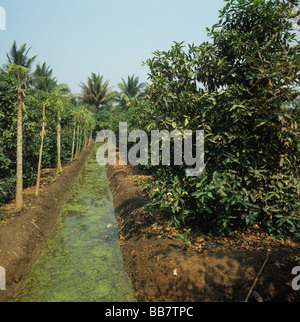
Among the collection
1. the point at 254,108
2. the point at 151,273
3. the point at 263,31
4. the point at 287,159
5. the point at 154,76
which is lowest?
the point at 151,273

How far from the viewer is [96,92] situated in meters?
51.9

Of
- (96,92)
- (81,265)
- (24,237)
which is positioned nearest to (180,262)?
(81,265)

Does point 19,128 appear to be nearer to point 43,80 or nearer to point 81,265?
point 81,265

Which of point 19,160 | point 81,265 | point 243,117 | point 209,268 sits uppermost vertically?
point 243,117

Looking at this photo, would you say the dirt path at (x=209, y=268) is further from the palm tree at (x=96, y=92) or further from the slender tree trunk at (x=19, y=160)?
the palm tree at (x=96, y=92)

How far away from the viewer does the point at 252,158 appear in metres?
5.16

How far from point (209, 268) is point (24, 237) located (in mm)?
5020

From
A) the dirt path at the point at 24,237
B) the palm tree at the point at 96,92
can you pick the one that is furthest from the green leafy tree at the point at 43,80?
the dirt path at the point at 24,237

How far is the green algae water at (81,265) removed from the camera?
17.0ft

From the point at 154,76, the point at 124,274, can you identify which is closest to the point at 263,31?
the point at 154,76

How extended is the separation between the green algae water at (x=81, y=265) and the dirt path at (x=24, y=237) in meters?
0.21
